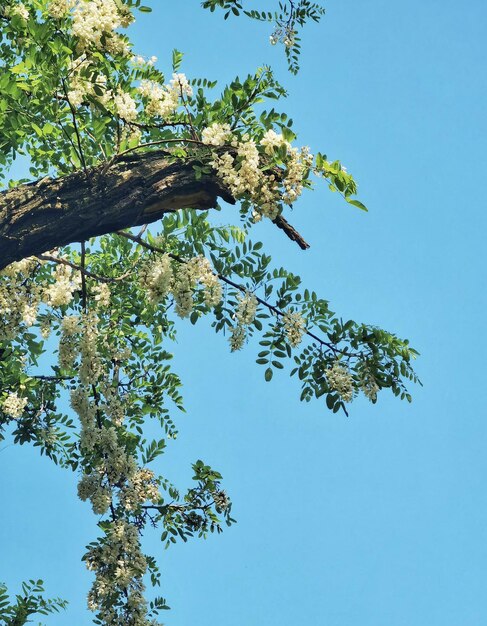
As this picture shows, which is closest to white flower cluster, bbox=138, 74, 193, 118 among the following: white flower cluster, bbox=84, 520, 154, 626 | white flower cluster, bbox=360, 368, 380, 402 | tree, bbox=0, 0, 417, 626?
tree, bbox=0, 0, 417, 626

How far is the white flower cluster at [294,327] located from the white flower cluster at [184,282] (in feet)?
1.88

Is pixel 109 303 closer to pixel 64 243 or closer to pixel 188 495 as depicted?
pixel 64 243

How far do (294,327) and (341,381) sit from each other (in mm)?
528

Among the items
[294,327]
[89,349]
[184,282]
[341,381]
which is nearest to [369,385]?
[341,381]

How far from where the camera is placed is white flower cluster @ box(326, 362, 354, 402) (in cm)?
603

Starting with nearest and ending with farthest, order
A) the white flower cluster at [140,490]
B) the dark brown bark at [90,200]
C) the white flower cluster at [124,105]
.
Result: the white flower cluster at [124,105] → the dark brown bark at [90,200] → the white flower cluster at [140,490]

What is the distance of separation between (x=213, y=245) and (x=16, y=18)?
2.42 metres

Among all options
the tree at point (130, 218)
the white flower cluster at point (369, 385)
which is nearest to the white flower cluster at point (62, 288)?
the tree at point (130, 218)

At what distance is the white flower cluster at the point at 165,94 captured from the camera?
5832 millimetres

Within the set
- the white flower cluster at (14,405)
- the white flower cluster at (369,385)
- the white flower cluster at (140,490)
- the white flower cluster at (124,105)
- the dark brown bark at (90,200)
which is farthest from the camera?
the white flower cluster at (14,405)

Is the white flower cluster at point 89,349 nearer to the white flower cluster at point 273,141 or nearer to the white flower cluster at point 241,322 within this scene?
the white flower cluster at point 241,322

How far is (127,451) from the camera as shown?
25.2ft

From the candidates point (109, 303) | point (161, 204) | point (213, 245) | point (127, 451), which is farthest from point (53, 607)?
point (161, 204)

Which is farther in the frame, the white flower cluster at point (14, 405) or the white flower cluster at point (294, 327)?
the white flower cluster at point (14, 405)
